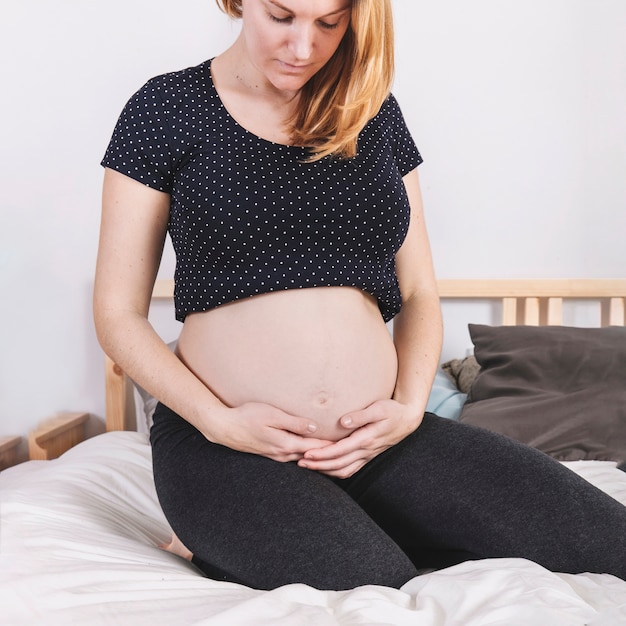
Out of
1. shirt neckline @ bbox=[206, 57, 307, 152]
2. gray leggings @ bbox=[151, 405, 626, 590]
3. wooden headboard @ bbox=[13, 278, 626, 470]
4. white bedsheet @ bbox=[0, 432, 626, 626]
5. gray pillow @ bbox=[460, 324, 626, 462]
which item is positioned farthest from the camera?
wooden headboard @ bbox=[13, 278, 626, 470]

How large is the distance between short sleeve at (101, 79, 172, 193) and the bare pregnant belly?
0.20 meters

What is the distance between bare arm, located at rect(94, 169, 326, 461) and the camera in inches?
39.5

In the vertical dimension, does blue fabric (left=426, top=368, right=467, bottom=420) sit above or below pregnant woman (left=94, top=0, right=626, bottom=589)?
below

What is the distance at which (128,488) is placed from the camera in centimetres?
147

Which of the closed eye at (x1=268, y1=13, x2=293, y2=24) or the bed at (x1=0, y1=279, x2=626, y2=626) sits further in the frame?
the closed eye at (x1=268, y1=13, x2=293, y2=24)

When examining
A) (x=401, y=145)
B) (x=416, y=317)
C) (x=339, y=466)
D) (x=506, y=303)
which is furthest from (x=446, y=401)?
(x=339, y=466)

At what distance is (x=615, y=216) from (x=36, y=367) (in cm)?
163

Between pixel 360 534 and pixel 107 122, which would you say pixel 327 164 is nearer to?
pixel 360 534

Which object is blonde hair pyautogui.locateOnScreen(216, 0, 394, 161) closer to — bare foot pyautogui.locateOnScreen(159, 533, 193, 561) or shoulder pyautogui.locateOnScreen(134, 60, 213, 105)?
shoulder pyautogui.locateOnScreen(134, 60, 213, 105)

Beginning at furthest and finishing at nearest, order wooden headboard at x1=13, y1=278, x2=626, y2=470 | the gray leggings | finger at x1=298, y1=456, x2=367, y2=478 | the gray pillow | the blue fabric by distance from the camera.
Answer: wooden headboard at x1=13, y1=278, x2=626, y2=470 → the blue fabric → the gray pillow → finger at x1=298, y1=456, x2=367, y2=478 → the gray leggings

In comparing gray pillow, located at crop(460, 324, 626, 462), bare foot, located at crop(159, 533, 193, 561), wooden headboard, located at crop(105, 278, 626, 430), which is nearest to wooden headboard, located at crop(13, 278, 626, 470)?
wooden headboard, located at crop(105, 278, 626, 430)

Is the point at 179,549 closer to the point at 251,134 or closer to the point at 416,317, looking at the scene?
the point at 416,317

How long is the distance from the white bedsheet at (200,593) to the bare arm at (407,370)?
19 centimetres

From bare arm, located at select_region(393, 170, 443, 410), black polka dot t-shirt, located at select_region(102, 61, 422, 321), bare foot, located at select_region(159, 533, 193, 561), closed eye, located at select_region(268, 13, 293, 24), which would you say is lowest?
bare foot, located at select_region(159, 533, 193, 561)
